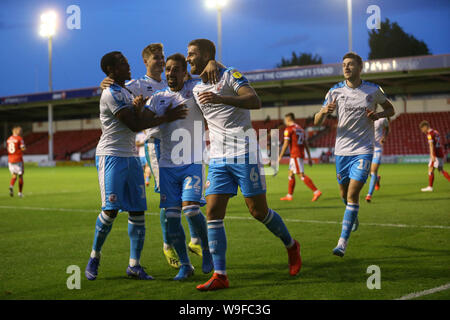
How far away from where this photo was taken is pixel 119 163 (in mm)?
5305

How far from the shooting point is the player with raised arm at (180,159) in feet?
17.3

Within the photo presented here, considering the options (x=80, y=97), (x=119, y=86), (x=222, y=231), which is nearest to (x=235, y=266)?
(x=222, y=231)

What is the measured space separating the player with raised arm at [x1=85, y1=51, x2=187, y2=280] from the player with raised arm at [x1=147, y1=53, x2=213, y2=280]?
23 cm

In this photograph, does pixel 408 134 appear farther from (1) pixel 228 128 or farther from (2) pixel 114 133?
(2) pixel 114 133

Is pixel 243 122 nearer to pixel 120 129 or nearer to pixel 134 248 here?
pixel 120 129

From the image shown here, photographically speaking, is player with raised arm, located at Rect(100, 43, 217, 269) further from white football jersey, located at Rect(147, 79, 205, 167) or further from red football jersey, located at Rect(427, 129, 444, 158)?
red football jersey, located at Rect(427, 129, 444, 158)

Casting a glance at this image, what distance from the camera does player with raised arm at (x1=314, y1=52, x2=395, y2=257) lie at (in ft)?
21.9

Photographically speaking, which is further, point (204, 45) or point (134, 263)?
point (134, 263)

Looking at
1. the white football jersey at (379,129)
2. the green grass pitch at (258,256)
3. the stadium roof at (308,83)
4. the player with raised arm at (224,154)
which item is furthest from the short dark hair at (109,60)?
the stadium roof at (308,83)

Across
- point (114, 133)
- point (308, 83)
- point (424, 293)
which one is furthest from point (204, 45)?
point (308, 83)

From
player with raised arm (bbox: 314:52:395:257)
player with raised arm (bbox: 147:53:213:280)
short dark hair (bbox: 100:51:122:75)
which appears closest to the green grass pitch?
player with raised arm (bbox: 147:53:213:280)

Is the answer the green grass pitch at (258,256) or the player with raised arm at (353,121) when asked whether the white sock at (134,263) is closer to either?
the green grass pitch at (258,256)

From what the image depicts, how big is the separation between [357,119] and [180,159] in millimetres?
2745

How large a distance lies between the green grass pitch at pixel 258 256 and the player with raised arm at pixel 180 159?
559 millimetres
